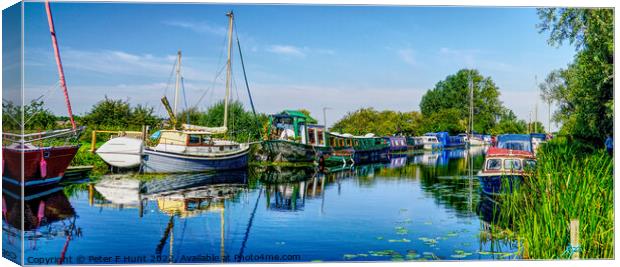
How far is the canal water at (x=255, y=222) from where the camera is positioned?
8711 millimetres

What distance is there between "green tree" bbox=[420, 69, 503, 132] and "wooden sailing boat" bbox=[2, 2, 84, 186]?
6288 mm

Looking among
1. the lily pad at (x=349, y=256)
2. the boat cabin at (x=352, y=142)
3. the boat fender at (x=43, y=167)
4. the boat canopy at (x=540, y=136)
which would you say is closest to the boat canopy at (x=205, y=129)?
the boat fender at (x=43, y=167)

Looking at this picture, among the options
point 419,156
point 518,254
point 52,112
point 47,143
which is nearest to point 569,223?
point 518,254

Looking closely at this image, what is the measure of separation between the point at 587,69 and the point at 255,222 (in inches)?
240

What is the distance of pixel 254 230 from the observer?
1035 cm

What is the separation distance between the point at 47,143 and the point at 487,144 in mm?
9107

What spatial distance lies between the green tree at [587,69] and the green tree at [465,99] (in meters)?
1.01

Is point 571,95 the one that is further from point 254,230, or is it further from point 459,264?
point 254,230

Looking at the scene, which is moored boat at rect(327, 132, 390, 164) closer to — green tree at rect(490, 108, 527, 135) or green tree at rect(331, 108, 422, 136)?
green tree at rect(331, 108, 422, 136)

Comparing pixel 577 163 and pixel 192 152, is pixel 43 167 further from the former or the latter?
pixel 577 163

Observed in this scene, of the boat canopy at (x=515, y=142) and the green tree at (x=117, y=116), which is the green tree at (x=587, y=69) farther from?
the green tree at (x=117, y=116)

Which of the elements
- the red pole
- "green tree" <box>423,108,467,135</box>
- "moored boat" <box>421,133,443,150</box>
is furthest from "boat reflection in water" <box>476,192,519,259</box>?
"moored boat" <box>421,133,443,150</box>

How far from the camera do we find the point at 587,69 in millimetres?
10500

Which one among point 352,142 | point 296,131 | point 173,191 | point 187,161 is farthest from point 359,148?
point 173,191
